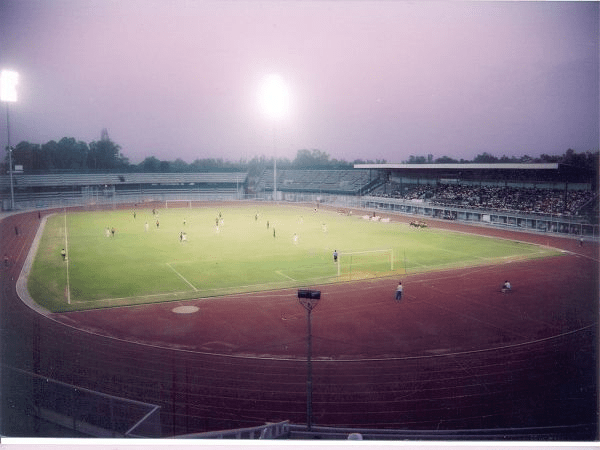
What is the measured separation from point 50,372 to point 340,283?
40.5ft

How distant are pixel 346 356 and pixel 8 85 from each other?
47.4 feet

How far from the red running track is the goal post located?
111 inches

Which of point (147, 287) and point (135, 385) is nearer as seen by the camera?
point (135, 385)

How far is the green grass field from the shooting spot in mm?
20359

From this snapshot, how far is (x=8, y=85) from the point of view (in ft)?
53.7

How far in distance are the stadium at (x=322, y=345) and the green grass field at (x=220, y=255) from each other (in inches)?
9.5

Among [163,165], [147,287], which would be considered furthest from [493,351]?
[163,165]

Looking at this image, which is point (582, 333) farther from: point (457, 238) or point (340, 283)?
point (457, 238)

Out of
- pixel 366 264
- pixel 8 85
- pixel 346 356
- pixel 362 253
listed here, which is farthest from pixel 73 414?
pixel 362 253

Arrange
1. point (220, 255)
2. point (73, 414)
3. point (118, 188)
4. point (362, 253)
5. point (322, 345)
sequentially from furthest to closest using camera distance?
point (118, 188)
point (362, 253)
point (220, 255)
point (322, 345)
point (73, 414)

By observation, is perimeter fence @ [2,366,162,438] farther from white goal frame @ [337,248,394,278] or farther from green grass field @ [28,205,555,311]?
white goal frame @ [337,248,394,278]

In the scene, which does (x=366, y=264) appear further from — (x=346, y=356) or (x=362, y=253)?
(x=346, y=356)

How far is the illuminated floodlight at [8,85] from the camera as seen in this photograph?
1625 centimetres

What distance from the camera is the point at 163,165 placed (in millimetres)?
71688
